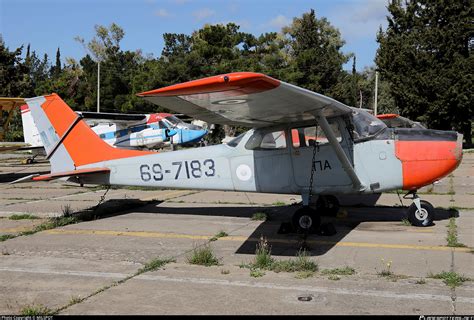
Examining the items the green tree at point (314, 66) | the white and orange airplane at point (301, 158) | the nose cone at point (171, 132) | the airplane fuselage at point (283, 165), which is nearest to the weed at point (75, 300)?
the white and orange airplane at point (301, 158)

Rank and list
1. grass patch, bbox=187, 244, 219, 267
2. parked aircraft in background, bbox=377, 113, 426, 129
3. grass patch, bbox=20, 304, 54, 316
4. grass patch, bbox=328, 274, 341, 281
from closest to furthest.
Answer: grass patch, bbox=20, 304, 54, 316, grass patch, bbox=328, 274, 341, 281, grass patch, bbox=187, 244, 219, 267, parked aircraft in background, bbox=377, 113, 426, 129

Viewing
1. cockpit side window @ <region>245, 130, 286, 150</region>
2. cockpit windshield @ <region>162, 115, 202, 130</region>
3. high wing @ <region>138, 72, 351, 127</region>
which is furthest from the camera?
cockpit windshield @ <region>162, 115, 202, 130</region>

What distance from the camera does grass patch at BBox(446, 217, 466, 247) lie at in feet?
24.3

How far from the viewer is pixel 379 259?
6.68m

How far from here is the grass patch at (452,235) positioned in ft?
24.3

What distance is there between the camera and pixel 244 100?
6.63 metres

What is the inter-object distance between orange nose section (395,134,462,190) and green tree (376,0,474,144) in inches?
1337

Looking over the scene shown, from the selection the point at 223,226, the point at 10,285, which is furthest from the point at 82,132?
the point at 10,285

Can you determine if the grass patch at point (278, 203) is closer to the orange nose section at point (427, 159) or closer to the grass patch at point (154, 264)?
the orange nose section at point (427, 159)

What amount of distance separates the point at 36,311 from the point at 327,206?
6729mm

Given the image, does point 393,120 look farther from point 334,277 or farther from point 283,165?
point 334,277

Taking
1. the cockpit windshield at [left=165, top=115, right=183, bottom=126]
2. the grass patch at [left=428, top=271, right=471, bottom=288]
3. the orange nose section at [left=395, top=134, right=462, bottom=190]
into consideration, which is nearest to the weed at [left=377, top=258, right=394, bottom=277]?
the grass patch at [left=428, top=271, right=471, bottom=288]

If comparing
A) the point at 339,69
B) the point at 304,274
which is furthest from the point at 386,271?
the point at 339,69

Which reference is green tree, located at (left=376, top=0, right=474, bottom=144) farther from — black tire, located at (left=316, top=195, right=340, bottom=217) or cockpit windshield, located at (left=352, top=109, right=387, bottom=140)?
cockpit windshield, located at (left=352, top=109, right=387, bottom=140)
